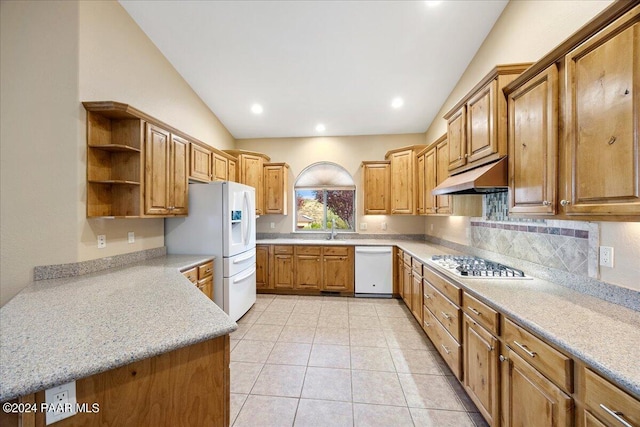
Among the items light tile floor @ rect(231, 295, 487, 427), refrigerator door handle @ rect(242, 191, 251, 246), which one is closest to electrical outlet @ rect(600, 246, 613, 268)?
light tile floor @ rect(231, 295, 487, 427)

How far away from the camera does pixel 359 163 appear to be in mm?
4750

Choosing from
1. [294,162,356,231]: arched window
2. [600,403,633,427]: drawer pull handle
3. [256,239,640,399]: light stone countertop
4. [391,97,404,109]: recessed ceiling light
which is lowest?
[600,403,633,427]: drawer pull handle

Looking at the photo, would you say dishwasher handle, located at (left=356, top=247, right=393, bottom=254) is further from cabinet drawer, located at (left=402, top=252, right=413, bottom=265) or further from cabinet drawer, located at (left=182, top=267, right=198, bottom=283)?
cabinet drawer, located at (left=182, top=267, right=198, bottom=283)

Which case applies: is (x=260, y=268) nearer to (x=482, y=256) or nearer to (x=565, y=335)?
(x=482, y=256)

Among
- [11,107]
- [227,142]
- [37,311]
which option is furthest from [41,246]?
[227,142]

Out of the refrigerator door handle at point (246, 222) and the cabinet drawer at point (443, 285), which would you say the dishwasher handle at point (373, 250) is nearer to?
the cabinet drawer at point (443, 285)

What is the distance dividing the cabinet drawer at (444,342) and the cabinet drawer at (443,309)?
0.06 m

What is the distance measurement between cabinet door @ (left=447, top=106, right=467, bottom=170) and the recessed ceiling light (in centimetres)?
143

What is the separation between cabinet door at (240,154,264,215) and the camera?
445 cm

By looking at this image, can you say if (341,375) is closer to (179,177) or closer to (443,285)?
(443,285)

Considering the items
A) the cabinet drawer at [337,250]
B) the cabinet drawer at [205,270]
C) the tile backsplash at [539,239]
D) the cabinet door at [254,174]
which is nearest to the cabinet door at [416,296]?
the tile backsplash at [539,239]

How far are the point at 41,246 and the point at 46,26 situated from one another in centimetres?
179

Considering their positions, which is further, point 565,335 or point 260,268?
point 260,268

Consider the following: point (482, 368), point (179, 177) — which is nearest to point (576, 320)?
point (482, 368)
